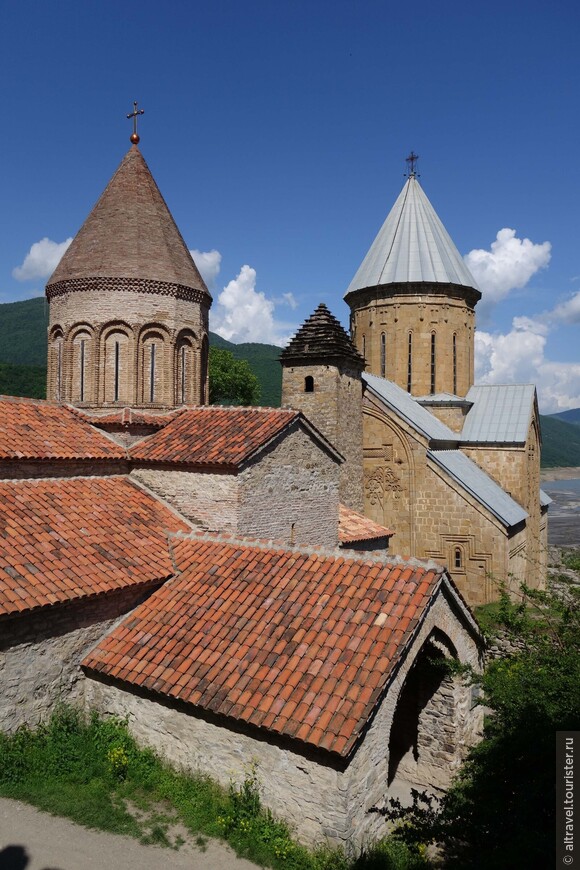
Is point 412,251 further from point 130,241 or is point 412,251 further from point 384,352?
point 130,241

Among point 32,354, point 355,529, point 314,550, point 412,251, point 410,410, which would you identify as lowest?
point 355,529

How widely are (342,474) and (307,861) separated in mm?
10284

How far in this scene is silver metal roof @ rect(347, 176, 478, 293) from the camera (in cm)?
2005

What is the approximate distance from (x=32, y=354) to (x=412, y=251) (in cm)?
6469

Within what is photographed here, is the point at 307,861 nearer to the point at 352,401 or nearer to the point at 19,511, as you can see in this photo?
Result: the point at 19,511

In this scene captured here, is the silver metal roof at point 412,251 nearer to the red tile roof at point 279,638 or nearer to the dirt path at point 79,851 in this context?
the red tile roof at point 279,638

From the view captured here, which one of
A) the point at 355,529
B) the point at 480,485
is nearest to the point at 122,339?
the point at 355,529

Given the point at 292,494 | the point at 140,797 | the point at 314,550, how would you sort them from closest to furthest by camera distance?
1. the point at 140,797
2. the point at 314,550
3. the point at 292,494

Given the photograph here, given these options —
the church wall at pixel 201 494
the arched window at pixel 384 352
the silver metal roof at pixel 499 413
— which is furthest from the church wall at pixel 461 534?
the church wall at pixel 201 494

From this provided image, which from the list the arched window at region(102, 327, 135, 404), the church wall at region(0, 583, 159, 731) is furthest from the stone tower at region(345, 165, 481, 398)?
the church wall at region(0, 583, 159, 731)

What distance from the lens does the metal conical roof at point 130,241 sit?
11.7 m

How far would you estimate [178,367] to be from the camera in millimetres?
12414

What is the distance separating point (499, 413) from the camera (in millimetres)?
19719

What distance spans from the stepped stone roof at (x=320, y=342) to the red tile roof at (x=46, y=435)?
18.4 ft
